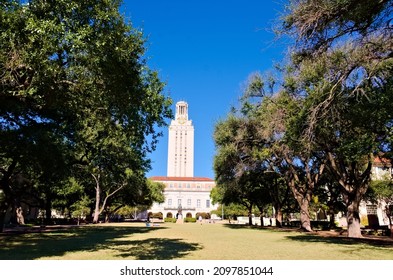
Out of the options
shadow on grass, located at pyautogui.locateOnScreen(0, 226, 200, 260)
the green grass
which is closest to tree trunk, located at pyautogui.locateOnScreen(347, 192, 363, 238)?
the green grass

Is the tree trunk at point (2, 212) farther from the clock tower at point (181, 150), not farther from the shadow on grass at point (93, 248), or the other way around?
the clock tower at point (181, 150)

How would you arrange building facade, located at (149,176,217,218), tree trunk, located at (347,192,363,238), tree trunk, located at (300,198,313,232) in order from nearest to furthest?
tree trunk, located at (347,192,363,238) < tree trunk, located at (300,198,313,232) < building facade, located at (149,176,217,218)

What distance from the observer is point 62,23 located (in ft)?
34.1

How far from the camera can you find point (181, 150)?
478ft

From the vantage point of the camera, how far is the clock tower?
14412 cm

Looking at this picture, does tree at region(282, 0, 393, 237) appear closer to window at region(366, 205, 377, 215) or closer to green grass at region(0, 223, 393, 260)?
green grass at region(0, 223, 393, 260)

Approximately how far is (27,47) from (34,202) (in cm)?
4261

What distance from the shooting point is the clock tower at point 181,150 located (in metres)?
144

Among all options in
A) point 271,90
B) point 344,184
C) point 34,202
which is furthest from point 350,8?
point 34,202

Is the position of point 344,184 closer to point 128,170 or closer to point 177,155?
point 128,170

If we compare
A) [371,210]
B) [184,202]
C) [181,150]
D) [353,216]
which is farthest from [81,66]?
[181,150]

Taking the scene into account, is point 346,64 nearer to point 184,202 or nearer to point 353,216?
point 353,216

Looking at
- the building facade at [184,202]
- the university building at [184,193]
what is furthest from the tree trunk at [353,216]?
the building facade at [184,202]

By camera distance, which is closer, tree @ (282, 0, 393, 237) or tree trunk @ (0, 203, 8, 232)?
tree @ (282, 0, 393, 237)
